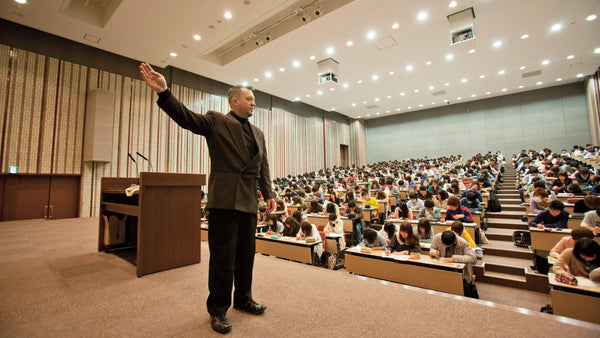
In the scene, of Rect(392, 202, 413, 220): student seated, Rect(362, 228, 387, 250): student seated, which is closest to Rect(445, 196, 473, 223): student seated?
Rect(392, 202, 413, 220): student seated

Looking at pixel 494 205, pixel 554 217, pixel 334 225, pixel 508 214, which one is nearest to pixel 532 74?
pixel 494 205

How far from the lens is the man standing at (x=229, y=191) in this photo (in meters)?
1.58

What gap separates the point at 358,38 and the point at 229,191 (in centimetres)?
915

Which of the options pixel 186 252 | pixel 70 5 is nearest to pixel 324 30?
pixel 70 5

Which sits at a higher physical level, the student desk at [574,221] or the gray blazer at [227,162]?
the gray blazer at [227,162]

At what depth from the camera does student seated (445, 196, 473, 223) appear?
4809mm

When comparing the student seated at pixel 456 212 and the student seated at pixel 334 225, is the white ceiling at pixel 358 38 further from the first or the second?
the student seated at pixel 334 225

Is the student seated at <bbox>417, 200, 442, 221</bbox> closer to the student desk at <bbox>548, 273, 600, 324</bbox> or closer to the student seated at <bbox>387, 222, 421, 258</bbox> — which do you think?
the student seated at <bbox>387, 222, 421, 258</bbox>

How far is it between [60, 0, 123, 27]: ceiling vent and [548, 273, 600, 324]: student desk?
399 inches

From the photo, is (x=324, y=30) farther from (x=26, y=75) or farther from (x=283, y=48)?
(x=26, y=75)

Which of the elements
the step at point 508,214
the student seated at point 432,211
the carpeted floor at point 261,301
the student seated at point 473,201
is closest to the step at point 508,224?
the step at point 508,214

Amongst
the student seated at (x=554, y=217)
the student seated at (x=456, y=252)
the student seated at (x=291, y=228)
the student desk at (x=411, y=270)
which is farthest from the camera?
the student seated at (x=291, y=228)

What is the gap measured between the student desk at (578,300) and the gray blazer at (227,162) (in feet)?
9.55

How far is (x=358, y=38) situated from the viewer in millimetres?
9203
